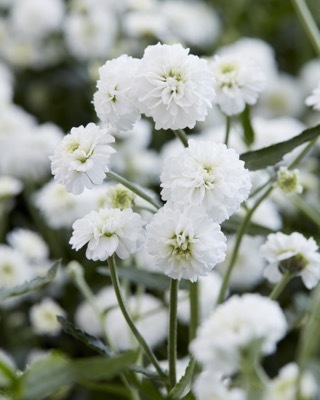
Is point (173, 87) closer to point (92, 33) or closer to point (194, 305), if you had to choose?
point (194, 305)

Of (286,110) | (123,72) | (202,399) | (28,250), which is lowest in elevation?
(286,110)

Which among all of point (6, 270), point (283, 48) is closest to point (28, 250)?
point (6, 270)

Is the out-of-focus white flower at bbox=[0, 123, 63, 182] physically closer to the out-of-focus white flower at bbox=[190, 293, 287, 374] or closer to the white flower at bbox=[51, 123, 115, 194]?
the white flower at bbox=[51, 123, 115, 194]

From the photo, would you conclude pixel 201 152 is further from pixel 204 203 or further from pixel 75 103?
pixel 75 103

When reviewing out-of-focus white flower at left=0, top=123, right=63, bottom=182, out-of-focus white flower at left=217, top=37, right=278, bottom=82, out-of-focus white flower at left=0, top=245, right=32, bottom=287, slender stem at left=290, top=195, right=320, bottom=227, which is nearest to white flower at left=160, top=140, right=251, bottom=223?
slender stem at left=290, top=195, right=320, bottom=227

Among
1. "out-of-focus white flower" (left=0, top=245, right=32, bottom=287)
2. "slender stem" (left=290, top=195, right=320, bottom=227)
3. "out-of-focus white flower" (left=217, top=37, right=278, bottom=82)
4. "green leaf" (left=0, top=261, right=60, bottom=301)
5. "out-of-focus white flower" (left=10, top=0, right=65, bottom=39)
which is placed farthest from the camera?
"out-of-focus white flower" (left=10, top=0, right=65, bottom=39)

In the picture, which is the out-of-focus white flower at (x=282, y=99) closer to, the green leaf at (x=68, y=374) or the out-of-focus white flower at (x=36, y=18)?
the out-of-focus white flower at (x=36, y=18)

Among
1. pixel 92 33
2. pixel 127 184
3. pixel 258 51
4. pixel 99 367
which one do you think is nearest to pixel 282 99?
pixel 258 51
